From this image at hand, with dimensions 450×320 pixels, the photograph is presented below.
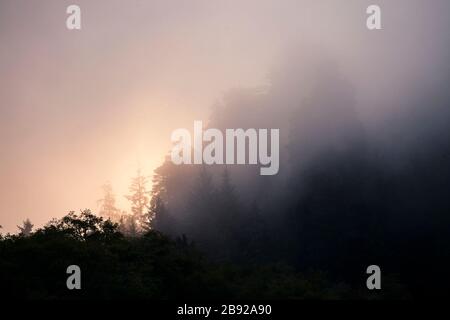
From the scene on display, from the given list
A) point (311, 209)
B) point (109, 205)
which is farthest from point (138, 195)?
point (311, 209)

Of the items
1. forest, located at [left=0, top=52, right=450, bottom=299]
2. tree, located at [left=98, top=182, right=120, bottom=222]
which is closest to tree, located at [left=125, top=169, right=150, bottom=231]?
tree, located at [left=98, top=182, right=120, bottom=222]

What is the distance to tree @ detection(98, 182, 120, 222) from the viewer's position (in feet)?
385

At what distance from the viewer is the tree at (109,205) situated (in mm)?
117312

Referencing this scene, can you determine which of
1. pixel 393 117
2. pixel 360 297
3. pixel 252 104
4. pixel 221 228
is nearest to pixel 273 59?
pixel 252 104

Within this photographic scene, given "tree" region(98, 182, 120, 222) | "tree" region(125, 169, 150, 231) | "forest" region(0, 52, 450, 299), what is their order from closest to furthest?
"forest" region(0, 52, 450, 299) < "tree" region(125, 169, 150, 231) < "tree" region(98, 182, 120, 222)

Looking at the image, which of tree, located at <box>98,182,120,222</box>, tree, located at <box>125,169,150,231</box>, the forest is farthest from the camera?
tree, located at <box>98,182,120,222</box>

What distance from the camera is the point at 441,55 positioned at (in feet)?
248

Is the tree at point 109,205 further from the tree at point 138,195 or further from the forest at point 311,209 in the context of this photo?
the forest at point 311,209

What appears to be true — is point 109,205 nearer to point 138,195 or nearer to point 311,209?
point 138,195

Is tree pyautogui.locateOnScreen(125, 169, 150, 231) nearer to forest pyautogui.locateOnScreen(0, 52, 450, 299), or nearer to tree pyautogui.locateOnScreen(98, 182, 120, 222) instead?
tree pyautogui.locateOnScreen(98, 182, 120, 222)

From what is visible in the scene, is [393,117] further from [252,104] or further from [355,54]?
[252,104]

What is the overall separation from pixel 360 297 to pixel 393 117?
115 feet

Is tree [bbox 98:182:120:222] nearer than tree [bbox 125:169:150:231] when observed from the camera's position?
No
